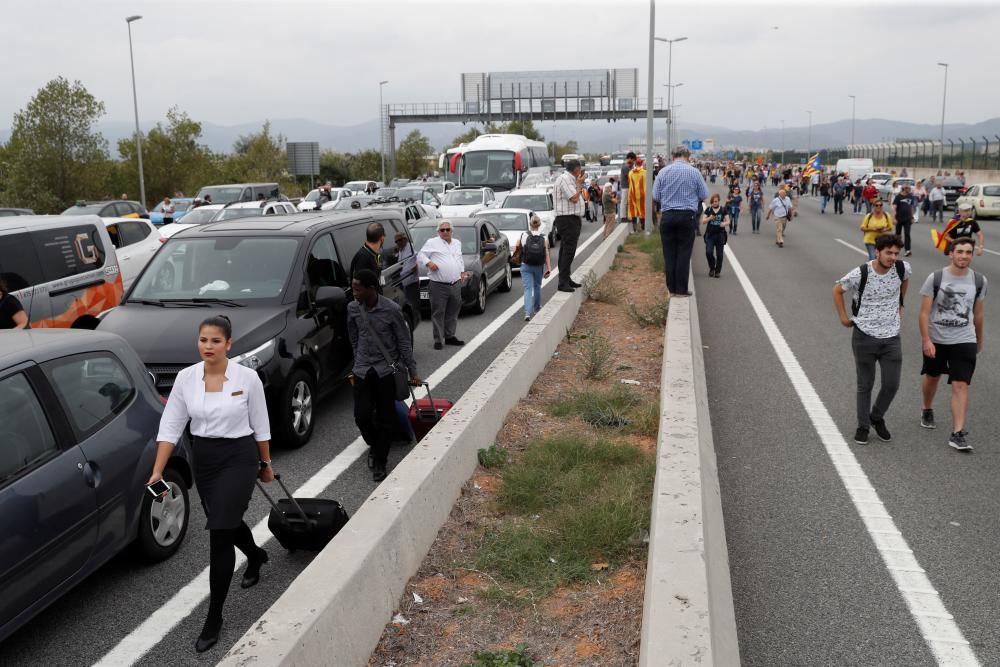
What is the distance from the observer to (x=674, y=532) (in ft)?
15.4

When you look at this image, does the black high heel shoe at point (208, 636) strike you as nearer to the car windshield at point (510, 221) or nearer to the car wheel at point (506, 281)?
the car wheel at point (506, 281)

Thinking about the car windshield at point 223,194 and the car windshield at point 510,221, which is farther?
the car windshield at point 223,194

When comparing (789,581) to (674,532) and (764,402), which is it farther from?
(764,402)

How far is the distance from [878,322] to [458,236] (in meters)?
9.06

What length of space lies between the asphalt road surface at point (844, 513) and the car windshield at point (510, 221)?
9.84m

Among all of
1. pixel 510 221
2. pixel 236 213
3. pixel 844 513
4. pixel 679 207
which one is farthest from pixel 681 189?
pixel 236 213

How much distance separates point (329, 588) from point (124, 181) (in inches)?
1791

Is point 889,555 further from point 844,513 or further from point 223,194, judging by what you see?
point 223,194

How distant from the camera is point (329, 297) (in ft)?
27.5

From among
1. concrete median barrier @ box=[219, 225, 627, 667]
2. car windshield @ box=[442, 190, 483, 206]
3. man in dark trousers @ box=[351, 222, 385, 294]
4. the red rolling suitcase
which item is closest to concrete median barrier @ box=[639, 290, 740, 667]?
concrete median barrier @ box=[219, 225, 627, 667]

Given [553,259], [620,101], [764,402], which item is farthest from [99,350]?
[620,101]

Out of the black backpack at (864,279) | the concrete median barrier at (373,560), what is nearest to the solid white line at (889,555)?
the black backpack at (864,279)

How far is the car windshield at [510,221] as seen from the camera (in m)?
21.2

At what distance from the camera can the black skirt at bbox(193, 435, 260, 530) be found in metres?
4.65
